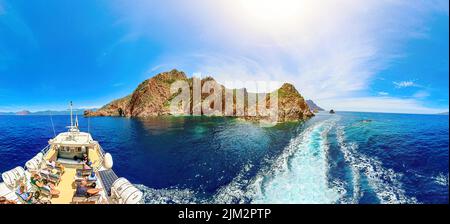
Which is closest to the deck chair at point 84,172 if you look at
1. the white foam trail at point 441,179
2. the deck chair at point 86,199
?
the deck chair at point 86,199

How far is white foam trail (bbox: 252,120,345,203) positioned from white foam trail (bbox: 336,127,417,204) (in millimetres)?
1854

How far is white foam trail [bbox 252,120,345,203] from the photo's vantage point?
12.0 m

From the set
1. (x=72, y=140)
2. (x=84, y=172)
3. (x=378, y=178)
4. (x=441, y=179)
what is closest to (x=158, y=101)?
(x=72, y=140)

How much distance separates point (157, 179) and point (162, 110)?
329 ft

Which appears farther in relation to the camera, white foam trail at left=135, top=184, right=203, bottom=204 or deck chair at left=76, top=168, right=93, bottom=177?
white foam trail at left=135, top=184, right=203, bottom=204

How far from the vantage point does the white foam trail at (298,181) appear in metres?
12.0

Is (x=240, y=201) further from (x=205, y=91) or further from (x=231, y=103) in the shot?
(x=205, y=91)

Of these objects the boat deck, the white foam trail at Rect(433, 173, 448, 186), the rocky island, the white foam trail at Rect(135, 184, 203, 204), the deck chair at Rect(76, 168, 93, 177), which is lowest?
the white foam trail at Rect(135, 184, 203, 204)

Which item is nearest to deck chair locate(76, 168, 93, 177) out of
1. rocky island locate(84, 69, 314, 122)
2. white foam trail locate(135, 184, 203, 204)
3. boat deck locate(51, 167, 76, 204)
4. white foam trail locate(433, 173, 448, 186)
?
boat deck locate(51, 167, 76, 204)

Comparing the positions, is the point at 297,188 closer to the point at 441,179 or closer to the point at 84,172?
the point at 441,179

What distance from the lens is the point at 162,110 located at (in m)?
111

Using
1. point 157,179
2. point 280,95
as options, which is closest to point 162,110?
point 280,95

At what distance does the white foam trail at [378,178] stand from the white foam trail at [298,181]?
1854 millimetres

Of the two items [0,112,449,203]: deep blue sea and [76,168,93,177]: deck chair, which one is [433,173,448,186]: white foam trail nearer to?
[0,112,449,203]: deep blue sea
